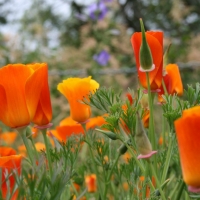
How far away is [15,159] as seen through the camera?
0.53 metres

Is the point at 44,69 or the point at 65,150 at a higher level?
the point at 44,69

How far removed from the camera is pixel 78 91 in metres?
0.75

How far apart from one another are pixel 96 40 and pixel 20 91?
3930mm

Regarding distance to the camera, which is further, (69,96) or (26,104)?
(69,96)

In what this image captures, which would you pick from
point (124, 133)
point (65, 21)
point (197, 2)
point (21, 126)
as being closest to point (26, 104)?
point (21, 126)

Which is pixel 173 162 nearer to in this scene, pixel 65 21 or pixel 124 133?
pixel 124 133

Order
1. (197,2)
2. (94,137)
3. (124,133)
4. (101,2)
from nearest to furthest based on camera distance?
(124,133) → (94,137) → (101,2) → (197,2)

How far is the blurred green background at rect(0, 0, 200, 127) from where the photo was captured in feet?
12.3

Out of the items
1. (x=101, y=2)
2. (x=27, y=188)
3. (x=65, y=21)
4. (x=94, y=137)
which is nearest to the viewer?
(x=27, y=188)

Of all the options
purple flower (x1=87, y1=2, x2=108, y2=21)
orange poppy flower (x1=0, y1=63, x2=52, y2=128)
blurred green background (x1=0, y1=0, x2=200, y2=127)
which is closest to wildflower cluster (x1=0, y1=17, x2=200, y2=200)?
orange poppy flower (x1=0, y1=63, x2=52, y2=128)

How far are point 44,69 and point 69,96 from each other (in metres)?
0.14

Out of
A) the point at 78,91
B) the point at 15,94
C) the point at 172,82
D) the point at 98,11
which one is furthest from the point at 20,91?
the point at 98,11

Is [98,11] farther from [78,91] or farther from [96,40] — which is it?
[78,91]

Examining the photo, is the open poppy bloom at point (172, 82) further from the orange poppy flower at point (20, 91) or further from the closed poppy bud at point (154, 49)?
the orange poppy flower at point (20, 91)
